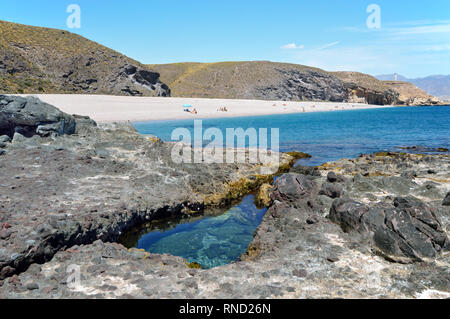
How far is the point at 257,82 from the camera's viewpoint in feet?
356

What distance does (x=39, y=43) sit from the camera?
62.5m

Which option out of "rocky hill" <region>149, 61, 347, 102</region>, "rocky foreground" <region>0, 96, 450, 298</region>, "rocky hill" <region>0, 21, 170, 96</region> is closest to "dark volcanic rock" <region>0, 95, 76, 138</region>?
"rocky foreground" <region>0, 96, 450, 298</region>

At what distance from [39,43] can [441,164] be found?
69.8m

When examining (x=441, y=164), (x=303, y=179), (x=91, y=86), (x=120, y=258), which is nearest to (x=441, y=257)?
(x=303, y=179)

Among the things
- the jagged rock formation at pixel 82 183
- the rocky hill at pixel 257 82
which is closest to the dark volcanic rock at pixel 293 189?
the jagged rock formation at pixel 82 183

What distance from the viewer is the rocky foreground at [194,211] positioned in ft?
19.4

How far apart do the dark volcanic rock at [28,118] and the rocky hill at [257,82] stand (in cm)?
7898

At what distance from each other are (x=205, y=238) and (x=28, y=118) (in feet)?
36.6

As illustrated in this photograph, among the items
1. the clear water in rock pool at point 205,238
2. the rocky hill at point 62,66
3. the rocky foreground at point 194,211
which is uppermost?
the rocky hill at point 62,66

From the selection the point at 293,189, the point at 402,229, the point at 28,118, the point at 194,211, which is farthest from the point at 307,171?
the point at 28,118

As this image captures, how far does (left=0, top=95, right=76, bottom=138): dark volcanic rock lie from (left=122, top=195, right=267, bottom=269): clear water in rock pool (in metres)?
8.91

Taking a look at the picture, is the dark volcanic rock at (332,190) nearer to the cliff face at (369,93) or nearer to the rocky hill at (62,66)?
the rocky hill at (62,66)

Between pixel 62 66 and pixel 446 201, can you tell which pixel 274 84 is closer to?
pixel 62 66

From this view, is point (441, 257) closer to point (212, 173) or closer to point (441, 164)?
point (212, 173)
